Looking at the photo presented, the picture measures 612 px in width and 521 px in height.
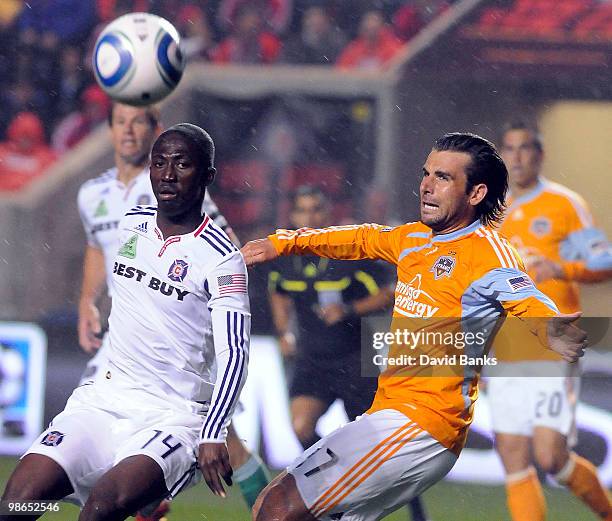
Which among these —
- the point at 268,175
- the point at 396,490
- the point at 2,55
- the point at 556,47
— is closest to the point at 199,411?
the point at 396,490

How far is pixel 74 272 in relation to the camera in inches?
370

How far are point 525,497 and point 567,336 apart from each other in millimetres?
2449

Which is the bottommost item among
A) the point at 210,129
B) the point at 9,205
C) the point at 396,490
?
the point at 396,490

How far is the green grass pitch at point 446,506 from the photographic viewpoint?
22.4 feet

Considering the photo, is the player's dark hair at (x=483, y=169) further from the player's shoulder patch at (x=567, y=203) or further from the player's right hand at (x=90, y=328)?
the player's right hand at (x=90, y=328)

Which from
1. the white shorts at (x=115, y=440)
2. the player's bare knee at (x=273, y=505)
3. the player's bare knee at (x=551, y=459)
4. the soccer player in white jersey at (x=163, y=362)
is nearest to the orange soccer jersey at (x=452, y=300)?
the player's bare knee at (x=273, y=505)

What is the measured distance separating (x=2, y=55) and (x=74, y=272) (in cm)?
279

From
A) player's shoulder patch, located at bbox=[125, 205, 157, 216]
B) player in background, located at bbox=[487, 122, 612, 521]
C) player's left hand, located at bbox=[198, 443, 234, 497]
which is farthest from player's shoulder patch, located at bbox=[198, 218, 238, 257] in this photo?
player in background, located at bbox=[487, 122, 612, 521]

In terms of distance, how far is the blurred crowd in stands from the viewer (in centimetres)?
1024

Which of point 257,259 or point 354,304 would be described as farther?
point 354,304

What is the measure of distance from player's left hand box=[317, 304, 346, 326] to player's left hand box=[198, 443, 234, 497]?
120 inches

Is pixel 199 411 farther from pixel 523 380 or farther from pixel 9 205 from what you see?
pixel 9 205

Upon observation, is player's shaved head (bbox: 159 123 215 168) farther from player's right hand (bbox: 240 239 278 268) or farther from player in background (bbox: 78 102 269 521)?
player in background (bbox: 78 102 269 521)

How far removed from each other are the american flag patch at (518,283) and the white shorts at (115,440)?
4.04ft
